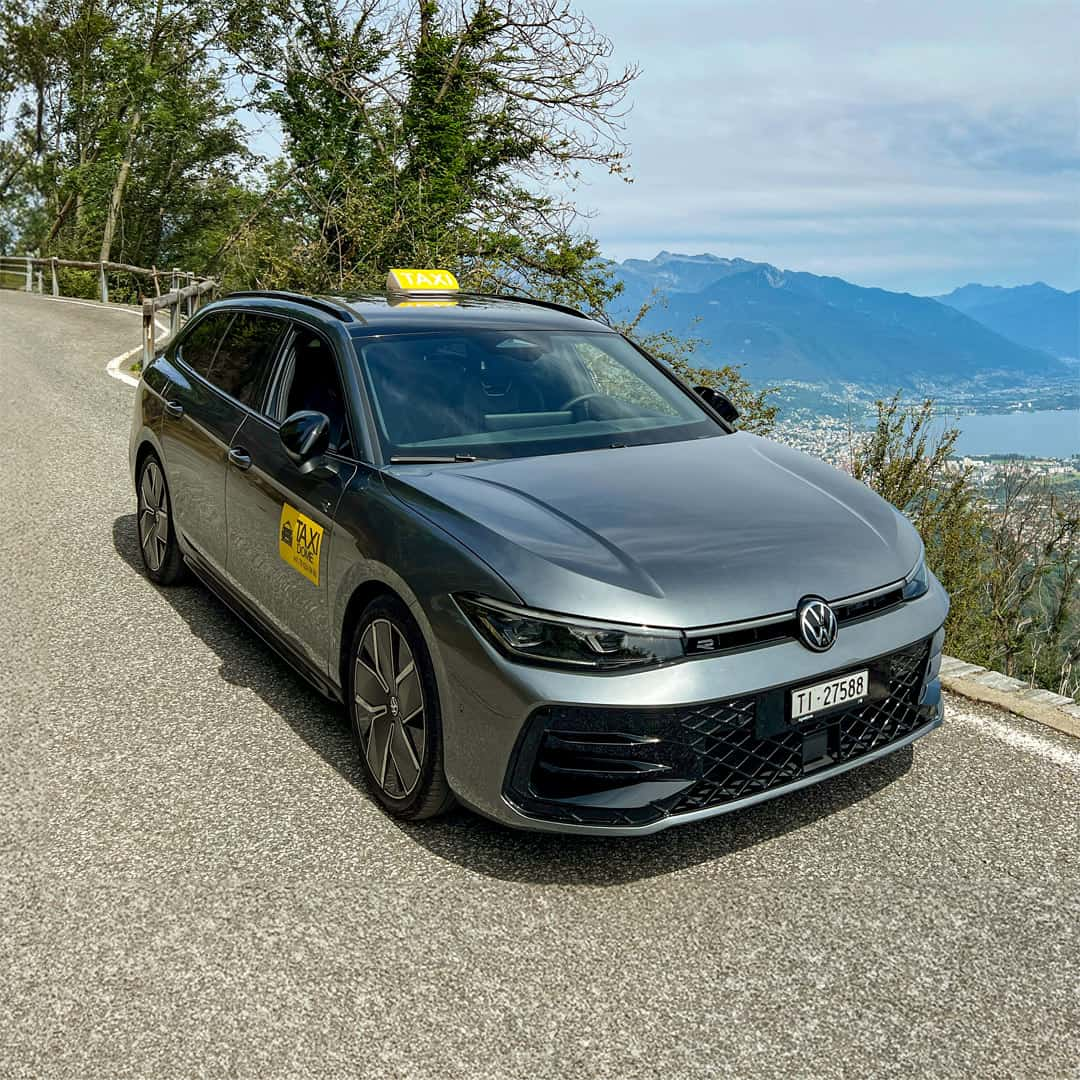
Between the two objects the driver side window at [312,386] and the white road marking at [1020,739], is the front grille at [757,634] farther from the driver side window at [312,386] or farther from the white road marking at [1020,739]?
the driver side window at [312,386]

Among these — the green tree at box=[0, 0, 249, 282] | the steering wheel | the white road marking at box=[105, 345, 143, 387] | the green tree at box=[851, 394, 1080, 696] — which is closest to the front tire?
the steering wheel

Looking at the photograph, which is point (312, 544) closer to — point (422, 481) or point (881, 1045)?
point (422, 481)

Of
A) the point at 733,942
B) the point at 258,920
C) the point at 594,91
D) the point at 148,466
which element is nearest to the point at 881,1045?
the point at 733,942

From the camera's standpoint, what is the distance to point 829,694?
3398mm

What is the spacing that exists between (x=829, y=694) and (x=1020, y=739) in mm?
1612

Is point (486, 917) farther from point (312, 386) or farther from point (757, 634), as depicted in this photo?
point (312, 386)

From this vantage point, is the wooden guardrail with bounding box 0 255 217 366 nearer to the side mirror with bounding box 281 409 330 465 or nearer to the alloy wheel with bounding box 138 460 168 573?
the alloy wheel with bounding box 138 460 168 573

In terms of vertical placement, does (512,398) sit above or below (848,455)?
above

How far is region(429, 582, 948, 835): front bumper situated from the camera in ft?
10.4

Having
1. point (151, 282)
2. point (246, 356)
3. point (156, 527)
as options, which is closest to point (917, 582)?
point (246, 356)

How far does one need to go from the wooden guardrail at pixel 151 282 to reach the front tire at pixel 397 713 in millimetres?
9163

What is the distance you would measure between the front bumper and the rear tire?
3246 millimetres

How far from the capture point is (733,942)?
3164mm

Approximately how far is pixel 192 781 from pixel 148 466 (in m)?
2.78
